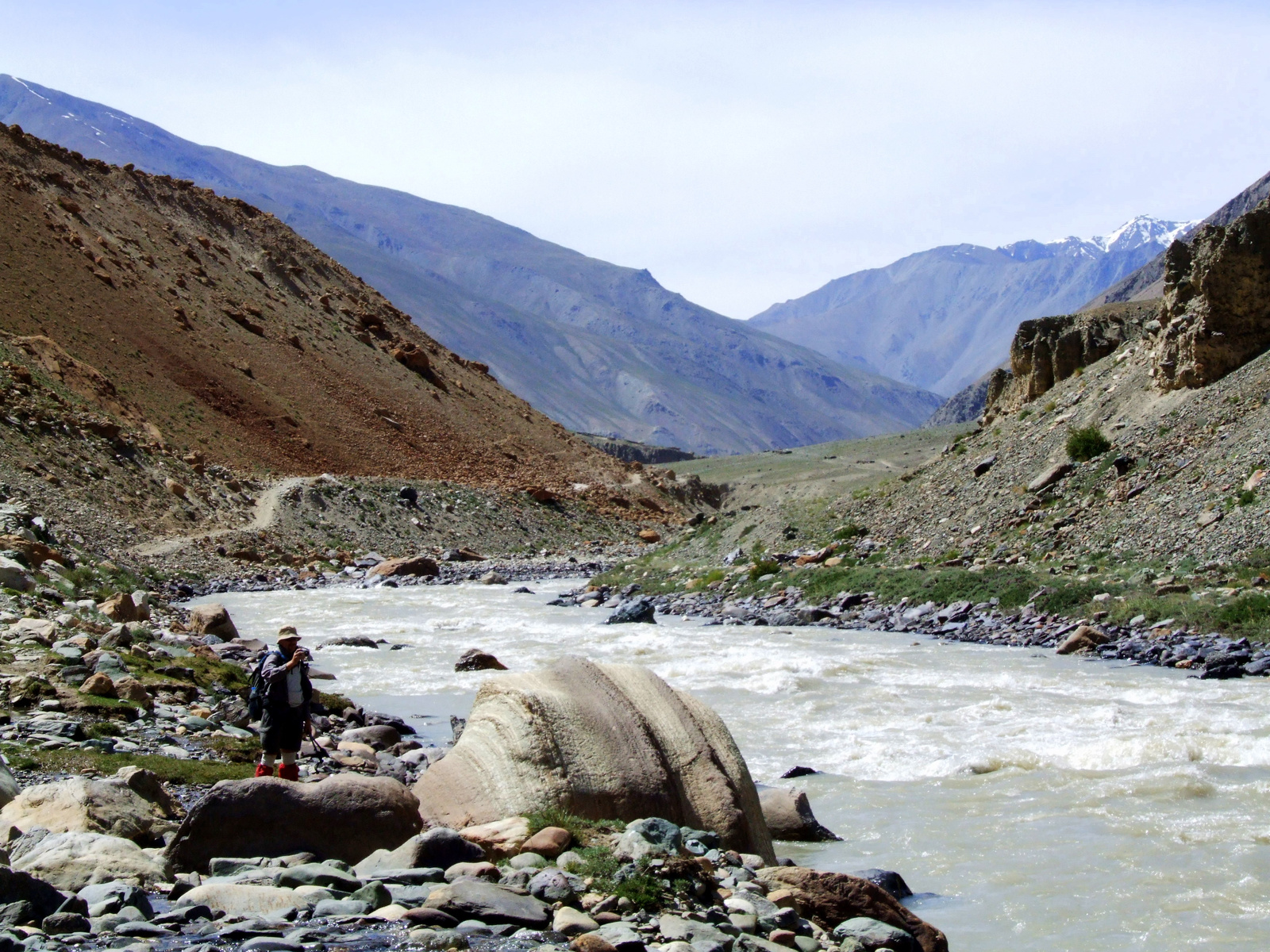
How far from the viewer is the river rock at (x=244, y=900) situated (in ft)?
22.3

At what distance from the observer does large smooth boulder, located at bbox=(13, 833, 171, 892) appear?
716 centimetres

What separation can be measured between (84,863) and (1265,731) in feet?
43.5

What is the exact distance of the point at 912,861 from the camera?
10508mm

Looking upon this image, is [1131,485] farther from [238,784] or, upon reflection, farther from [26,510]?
[26,510]

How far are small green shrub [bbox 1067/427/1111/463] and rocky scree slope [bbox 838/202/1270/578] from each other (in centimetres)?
25

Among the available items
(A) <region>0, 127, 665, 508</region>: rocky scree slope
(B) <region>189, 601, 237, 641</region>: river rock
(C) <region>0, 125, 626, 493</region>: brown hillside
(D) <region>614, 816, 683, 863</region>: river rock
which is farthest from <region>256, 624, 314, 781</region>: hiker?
(C) <region>0, 125, 626, 493</region>: brown hillside

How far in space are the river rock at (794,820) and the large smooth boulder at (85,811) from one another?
5.46m

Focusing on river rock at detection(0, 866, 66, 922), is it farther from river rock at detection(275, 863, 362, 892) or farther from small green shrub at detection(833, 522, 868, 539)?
small green shrub at detection(833, 522, 868, 539)

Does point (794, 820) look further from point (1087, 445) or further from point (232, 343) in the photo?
point (232, 343)

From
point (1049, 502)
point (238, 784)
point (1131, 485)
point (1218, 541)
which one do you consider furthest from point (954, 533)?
point (238, 784)

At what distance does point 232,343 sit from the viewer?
68.6 m

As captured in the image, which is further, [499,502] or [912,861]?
[499,502]

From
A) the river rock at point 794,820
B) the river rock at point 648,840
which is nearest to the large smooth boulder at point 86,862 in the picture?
the river rock at point 648,840

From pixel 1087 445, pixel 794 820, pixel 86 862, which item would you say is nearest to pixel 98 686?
pixel 86 862
